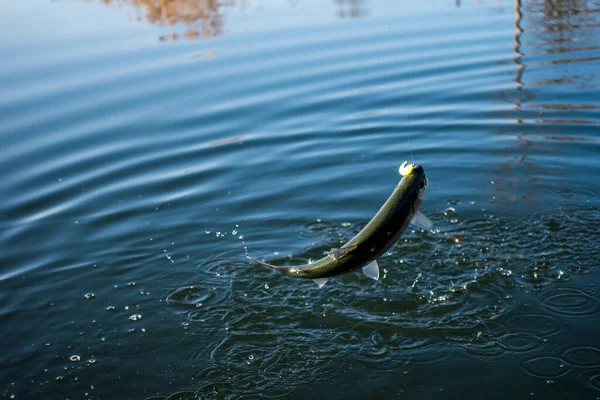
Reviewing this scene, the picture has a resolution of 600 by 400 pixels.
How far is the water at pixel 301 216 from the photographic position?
16.4 feet

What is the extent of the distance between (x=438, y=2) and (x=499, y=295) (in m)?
13.3

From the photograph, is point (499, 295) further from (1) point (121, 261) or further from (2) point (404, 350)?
(1) point (121, 261)

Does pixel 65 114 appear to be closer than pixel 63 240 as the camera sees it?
No

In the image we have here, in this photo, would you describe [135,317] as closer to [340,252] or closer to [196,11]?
[340,252]

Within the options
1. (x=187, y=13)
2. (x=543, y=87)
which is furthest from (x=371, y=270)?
(x=187, y=13)

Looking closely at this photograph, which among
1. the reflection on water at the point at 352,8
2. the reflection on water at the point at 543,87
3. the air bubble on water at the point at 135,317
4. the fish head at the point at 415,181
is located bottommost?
the air bubble on water at the point at 135,317

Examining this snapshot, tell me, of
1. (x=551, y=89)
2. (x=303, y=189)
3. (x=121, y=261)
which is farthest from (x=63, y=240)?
(x=551, y=89)

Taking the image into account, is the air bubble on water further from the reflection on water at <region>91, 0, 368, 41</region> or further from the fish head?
the reflection on water at <region>91, 0, 368, 41</region>

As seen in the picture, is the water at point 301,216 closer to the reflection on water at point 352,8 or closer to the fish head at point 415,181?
the fish head at point 415,181

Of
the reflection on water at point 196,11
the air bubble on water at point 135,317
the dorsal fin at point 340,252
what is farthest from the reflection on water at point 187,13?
the dorsal fin at point 340,252

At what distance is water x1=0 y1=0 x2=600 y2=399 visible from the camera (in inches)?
197

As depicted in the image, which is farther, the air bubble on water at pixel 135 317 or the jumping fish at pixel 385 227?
the air bubble on water at pixel 135 317

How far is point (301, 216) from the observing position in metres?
7.25

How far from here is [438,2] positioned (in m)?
17.2
